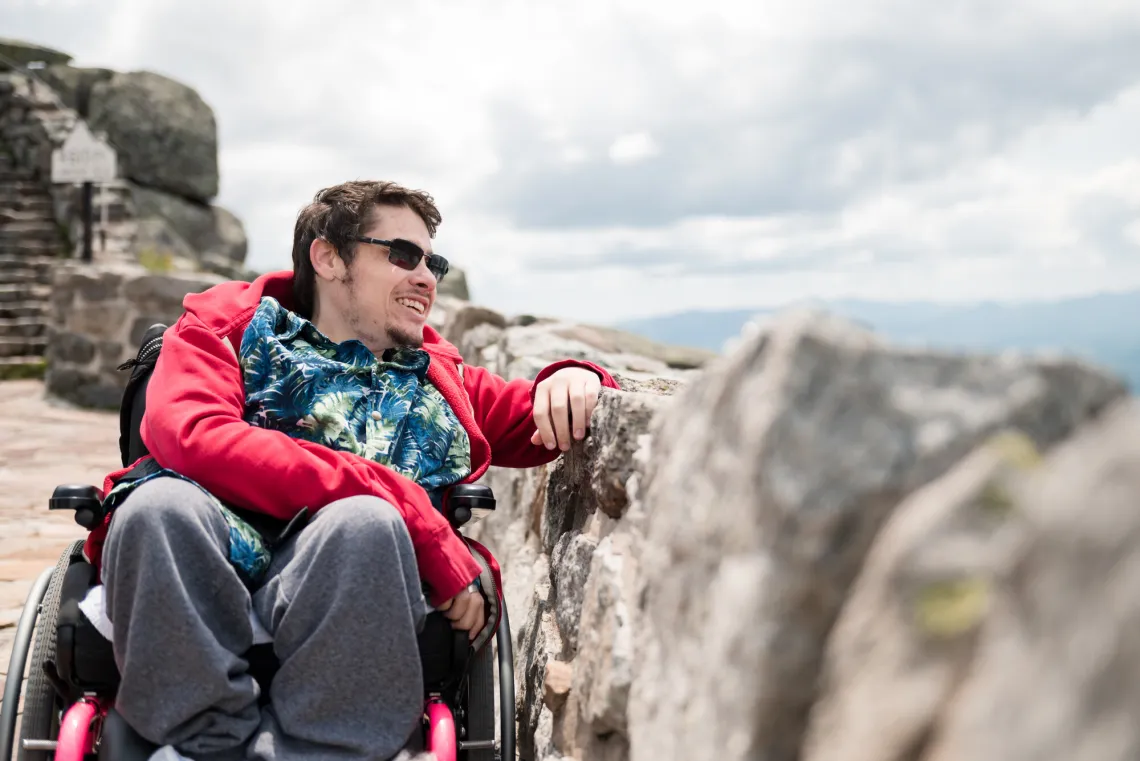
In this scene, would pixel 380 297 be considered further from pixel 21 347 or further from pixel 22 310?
pixel 22 310

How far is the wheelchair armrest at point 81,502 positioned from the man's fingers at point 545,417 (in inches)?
35.7

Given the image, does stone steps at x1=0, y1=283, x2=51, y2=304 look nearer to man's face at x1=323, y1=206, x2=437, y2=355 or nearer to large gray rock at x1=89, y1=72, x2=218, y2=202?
large gray rock at x1=89, y1=72, x2=218, y2=202

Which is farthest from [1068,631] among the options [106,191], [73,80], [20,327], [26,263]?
[73,80]

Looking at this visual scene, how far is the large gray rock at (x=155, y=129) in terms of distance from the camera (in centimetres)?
1438

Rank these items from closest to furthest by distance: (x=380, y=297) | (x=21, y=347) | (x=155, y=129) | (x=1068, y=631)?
(x=1068, y=631), (x=380, y=297), (x=21, y=347), (x=155, y=129)

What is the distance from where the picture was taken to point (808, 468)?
895 mm

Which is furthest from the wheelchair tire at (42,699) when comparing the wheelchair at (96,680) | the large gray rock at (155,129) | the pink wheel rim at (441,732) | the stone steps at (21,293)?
the large gray rock at (155,129)

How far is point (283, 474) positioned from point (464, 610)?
1.40 feet

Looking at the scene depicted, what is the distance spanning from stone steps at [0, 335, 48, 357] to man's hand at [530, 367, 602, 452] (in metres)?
9.63

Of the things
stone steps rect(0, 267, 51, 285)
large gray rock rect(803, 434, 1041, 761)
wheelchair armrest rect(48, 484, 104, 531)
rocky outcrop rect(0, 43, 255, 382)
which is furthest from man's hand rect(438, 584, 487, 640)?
stone steps rect(0, 267, 51, 285)

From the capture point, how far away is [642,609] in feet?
4.69

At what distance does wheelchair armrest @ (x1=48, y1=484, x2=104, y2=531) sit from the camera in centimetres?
186

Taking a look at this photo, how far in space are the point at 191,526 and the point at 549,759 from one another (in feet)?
2.56

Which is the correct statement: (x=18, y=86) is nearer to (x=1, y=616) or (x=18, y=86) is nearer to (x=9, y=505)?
(x=9, y=505)
